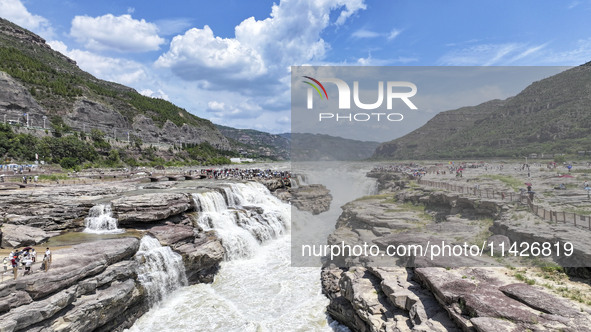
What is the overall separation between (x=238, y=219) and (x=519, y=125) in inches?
873

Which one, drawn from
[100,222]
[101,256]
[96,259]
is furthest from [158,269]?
[100,222]

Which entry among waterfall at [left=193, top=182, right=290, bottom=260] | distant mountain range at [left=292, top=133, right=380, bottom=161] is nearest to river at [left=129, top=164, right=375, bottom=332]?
waterfall at [left=193, top=182, right=290, bottom=260]

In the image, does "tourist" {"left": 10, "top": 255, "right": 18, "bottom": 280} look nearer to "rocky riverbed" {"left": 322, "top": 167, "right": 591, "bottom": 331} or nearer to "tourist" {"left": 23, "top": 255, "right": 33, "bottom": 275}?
"tourist" {"left": 23, "top": 255, "right": 33, "bottom": 275}

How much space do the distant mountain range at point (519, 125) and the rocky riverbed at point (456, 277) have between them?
459 centimetres

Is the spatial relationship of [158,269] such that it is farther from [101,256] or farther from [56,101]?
[56,101]

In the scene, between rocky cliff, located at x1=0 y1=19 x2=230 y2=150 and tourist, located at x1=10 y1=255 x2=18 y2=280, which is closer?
tourist, located at x1=10 y1=255 x2=18 y2=280

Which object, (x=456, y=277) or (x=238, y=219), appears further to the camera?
(x=238, y=219)

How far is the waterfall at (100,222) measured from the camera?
18953mm

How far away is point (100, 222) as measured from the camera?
19.3 meters

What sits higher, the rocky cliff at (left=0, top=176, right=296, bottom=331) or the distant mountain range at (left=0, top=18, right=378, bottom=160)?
the distant mountain range at (left=0, top=18, right=378, bottom=160)

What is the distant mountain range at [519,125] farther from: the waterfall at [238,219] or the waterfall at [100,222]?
the waterfall at [100,222]

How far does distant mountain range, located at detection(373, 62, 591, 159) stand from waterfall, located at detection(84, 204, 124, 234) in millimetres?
19327

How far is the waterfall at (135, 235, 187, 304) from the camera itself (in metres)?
15.1

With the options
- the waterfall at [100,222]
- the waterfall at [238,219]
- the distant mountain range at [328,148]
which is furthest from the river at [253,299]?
the waterfall at [100,222]
